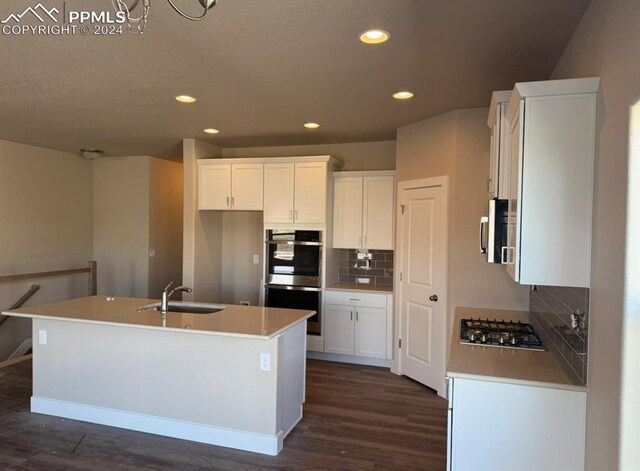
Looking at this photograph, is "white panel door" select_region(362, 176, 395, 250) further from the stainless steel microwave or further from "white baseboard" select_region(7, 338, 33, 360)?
"white baseboard" select_region(7, 338, 33, 360)

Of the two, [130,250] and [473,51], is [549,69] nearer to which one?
[473,51]

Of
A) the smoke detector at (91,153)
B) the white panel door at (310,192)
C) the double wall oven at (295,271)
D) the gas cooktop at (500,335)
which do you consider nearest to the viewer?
the gas cooktop at (500,335)

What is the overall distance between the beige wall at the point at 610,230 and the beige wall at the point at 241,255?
4.62 m

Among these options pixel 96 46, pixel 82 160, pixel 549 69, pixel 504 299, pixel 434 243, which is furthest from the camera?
pixel 82 160

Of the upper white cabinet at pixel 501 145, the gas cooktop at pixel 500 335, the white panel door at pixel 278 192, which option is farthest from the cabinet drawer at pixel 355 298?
the upper white cabinet at pixel 501 145

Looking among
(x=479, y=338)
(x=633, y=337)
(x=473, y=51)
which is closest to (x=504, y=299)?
(x=479, y=338)

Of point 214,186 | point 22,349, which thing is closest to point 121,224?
point 22,349

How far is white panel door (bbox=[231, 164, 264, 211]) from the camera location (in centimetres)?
534

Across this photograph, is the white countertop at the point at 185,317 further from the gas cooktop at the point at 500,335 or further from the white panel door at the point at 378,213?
the white panel door at the point at 378,213

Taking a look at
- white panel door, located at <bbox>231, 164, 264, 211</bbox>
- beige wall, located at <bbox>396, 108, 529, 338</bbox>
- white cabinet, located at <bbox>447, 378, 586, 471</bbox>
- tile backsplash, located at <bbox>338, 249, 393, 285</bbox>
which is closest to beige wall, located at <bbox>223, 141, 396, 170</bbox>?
white panel door, located at <bbox>231, 164, 264, 211</bbox>

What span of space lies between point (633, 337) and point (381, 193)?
3.82 meters

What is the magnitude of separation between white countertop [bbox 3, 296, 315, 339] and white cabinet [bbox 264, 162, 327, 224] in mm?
1695

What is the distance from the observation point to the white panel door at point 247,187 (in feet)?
17.5

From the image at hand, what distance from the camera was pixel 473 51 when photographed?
2617 millimetres
